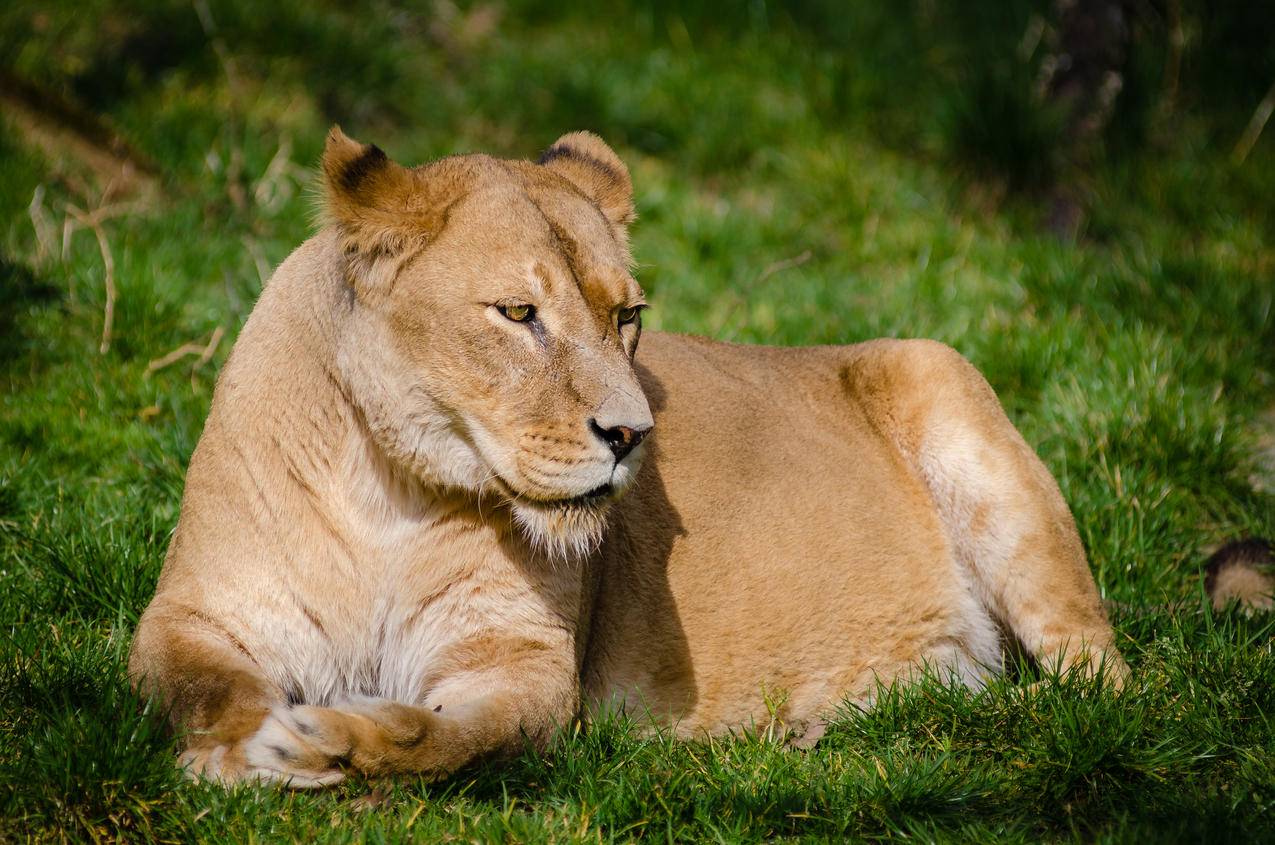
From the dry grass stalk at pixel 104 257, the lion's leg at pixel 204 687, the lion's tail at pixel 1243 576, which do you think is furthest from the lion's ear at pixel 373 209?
the lion's tail at pixel 1243 576

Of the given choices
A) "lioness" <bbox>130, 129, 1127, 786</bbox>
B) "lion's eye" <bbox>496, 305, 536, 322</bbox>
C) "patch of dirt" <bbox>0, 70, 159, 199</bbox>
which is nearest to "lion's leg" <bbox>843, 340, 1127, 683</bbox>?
"lioness" <bbox>130, 129, 1127, 786</bbox>

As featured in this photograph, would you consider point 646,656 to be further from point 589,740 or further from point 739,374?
point 739,374

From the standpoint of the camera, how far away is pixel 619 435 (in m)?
3.35

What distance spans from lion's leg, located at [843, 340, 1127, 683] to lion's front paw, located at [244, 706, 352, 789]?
2.42 m

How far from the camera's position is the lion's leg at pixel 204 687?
3.29 meters

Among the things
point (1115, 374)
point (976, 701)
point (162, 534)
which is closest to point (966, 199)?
point (1115, 374)

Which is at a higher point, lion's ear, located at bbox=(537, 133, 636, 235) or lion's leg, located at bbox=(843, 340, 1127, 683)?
lion's ear, located at bbox=(537, 133, 636, 235)

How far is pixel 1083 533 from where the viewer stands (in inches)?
215

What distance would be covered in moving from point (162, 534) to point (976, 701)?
2762 millimetres

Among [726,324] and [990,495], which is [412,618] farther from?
[726,324]

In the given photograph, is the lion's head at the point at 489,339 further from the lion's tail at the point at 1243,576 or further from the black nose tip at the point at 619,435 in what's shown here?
the lion's tail at the point at 1243,576

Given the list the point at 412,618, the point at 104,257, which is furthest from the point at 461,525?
the point at 104,257

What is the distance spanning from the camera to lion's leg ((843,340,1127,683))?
4.64m

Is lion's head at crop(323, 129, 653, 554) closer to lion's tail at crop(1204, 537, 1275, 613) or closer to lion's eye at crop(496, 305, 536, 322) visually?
lion's eye at crop(496, 305, 536, 322)
